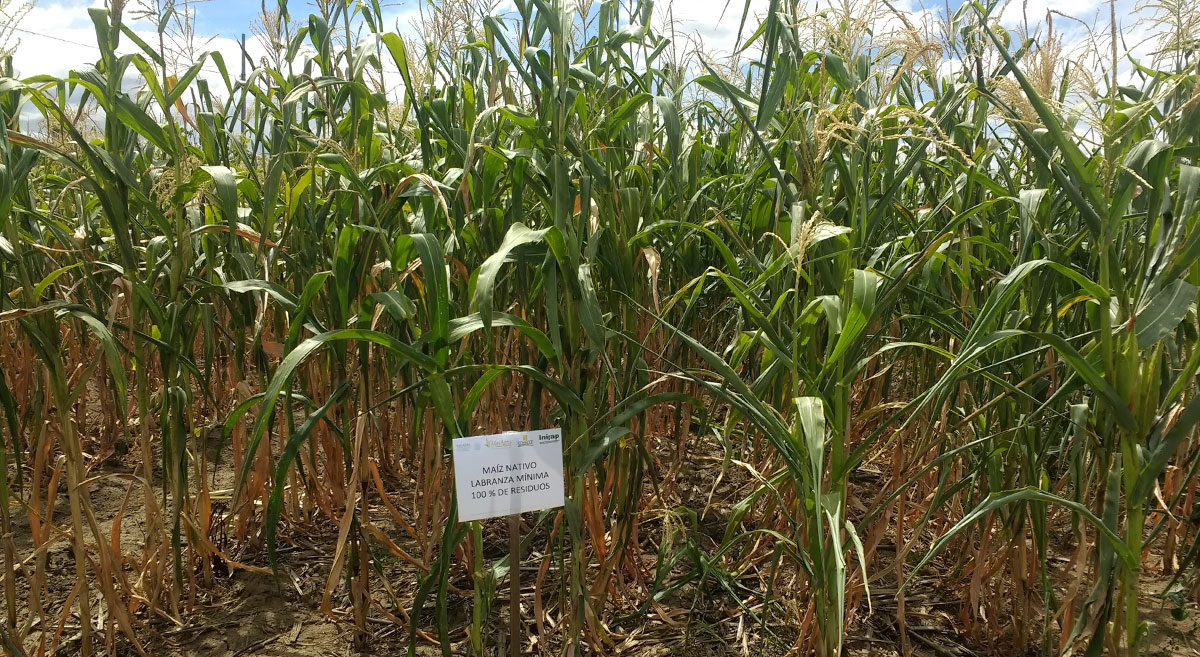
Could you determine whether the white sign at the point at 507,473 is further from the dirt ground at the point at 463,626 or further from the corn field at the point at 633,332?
the dirt ground at the point at 463,626

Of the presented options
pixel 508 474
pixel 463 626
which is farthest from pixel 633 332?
pixel 463 626

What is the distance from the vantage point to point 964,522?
3.16 ft

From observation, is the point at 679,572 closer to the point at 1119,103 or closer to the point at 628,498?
the point at 628,498

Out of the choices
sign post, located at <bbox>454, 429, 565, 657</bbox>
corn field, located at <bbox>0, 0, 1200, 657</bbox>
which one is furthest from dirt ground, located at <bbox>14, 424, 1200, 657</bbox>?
sign post, located at <bbox>454, 429, 565, 657</bbox>

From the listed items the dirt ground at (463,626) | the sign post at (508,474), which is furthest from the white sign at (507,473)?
the dirt ground at (463,626)

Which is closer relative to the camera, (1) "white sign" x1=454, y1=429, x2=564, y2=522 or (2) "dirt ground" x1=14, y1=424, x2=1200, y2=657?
(1) "white sign" x1=454, y1=429, x2=564, y2=522

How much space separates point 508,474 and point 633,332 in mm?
423

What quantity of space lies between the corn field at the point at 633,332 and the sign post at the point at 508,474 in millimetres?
52

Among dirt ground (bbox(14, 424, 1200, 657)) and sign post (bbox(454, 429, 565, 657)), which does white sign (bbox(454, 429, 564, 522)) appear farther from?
dirt ground (bbox(14, 424, 1200, 657))

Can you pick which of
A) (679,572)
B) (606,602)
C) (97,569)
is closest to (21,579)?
(97,569)

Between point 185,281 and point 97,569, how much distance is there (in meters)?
0.56

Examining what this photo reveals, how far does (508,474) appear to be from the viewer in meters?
1.13

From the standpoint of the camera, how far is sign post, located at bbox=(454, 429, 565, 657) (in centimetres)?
108

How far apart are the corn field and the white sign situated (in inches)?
2.0
